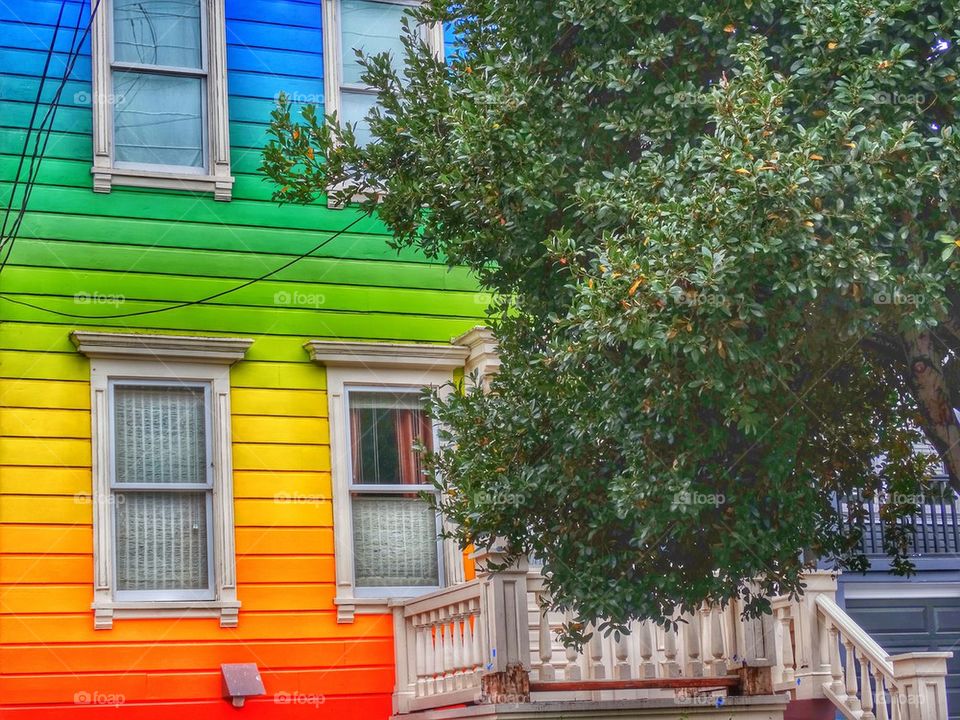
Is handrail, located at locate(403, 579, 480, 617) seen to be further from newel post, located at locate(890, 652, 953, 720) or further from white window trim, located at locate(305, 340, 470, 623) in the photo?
newel post, located at locate(890, 652, 953, 720)

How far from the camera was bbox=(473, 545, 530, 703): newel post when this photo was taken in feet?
34.4

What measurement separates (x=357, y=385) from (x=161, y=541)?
2.28 m

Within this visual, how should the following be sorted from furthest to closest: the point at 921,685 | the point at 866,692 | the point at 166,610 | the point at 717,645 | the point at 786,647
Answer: the point at 786,647 < the point at 866,692 < the point at 921,685 < the point at 166,610 < the point at 717,645

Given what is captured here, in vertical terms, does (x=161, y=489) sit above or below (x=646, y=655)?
above

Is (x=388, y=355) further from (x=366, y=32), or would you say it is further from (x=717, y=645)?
(x=717, y=645)

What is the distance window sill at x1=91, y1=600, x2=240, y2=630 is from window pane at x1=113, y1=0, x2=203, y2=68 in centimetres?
500

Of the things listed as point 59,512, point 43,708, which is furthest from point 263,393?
point 43,708

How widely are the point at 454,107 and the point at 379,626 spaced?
547 centimetres

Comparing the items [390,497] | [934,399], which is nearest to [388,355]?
[390,497]

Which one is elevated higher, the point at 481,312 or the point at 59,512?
the point at 481,312

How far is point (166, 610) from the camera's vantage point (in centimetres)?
1170

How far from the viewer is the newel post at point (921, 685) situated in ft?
39.3

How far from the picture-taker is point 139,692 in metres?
11.5

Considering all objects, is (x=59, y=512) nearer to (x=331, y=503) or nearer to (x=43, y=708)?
(x=43, y=708)
